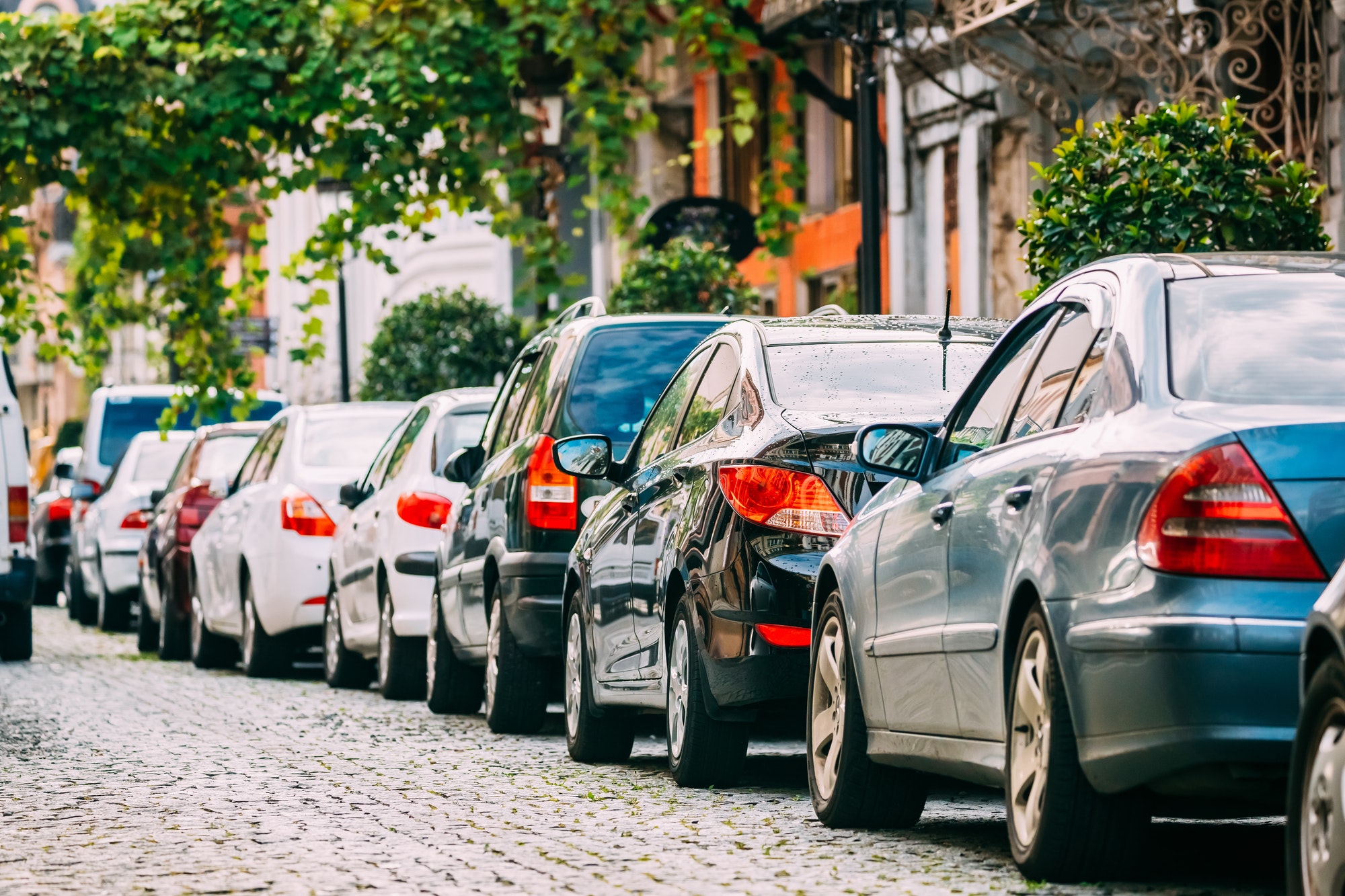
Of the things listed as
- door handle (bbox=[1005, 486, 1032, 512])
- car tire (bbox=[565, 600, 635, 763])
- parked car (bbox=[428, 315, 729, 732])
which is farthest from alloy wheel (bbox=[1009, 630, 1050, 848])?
parked car (bbox=[428, 315, 729, 732])

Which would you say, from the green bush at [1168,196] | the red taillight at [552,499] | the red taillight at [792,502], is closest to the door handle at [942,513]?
the red taillight at [792,502]

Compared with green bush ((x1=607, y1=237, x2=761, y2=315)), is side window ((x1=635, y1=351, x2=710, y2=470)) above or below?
below

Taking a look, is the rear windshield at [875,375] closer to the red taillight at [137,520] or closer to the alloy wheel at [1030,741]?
the alloy wheel at [1030,741]

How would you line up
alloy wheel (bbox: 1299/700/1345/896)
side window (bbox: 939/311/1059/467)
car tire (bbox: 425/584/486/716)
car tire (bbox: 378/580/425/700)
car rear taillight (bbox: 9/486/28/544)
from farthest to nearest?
car rear taillight (bbox: 9/486/28/544), car tire (bbox: 378/580/425/700), car tire (bbox: 425/584/486/716), side window (bbox: 939/311/1059/467), alloy wheel (bbox: 1299/700/1345/896)

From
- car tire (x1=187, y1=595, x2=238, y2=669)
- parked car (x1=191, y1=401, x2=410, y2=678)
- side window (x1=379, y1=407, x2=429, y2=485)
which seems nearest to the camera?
side window (x1=379, y1=407, x2=429, y2=485)

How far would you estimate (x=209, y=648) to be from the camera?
60.5 feet

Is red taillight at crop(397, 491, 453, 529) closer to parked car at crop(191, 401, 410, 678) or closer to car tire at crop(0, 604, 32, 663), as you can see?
parked car at crop(191, 401, 410, 678)

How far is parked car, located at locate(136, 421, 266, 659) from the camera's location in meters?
19.5

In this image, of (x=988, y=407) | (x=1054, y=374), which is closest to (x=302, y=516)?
(x=988, y=407)

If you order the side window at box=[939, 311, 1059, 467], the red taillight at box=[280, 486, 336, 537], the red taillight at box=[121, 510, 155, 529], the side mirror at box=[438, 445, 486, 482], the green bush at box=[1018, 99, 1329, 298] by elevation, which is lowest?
the red taillight at box=[121, 510, 155, 529]

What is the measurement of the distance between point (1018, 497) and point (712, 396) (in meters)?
3.40

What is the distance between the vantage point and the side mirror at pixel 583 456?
35.0 ft

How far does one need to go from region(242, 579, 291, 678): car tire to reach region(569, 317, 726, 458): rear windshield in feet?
17.9

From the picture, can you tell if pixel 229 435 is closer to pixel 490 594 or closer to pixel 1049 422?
pixel 490 594
